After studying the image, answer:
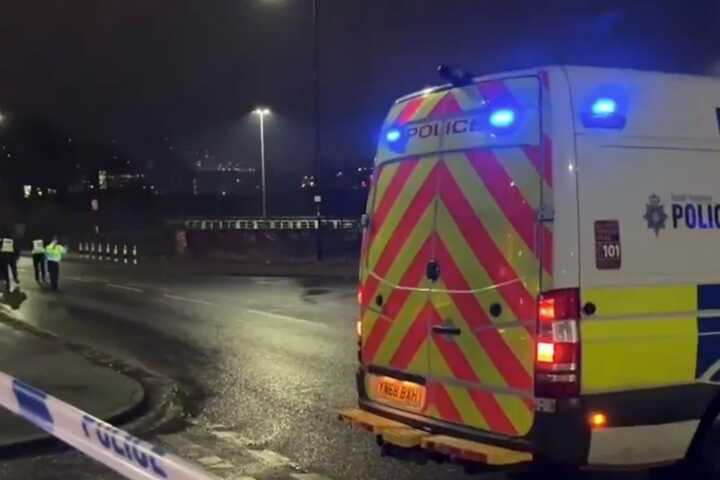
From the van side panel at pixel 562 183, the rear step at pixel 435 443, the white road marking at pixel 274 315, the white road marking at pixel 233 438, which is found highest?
the van side panel at pixel 562 183

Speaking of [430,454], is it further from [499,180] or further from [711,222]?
[711,222]

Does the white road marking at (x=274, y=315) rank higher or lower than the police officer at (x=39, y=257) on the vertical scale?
lower

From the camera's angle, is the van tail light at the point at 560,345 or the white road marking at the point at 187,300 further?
the white road marking at the point at 187,300

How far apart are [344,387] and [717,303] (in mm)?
5337

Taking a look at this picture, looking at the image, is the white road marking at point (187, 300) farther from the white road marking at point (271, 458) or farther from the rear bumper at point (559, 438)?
the rear bumper at point (559, 438)

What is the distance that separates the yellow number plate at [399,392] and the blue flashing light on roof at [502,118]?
1.64 meters

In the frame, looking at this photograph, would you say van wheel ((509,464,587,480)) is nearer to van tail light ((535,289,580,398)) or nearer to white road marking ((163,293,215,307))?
van tail light ((535,289,580,398))

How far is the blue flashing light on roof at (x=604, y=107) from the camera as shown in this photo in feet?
17.2

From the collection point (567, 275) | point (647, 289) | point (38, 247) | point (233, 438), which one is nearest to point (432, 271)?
point (567, 275)

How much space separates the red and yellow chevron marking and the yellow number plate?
10 centimetres

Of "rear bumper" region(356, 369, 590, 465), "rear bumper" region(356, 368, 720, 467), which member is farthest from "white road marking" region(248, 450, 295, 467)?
"rear bumper" region(356, 369, 590, 465)

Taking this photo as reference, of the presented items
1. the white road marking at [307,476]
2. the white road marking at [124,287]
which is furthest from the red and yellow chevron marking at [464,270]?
the white road marking at [124,287]

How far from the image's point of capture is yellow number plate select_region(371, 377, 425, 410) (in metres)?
5.86

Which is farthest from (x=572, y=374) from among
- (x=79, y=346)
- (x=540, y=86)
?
(x=79, y=346)
